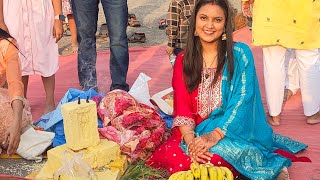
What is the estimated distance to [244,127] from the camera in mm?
3506

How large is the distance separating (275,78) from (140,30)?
411 centimetres

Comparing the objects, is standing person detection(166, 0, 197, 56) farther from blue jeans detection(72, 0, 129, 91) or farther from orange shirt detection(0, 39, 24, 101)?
orange shirt detection(0, 39, 24, 101)

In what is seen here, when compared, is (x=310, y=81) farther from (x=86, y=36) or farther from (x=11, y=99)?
(x=11, y=99)

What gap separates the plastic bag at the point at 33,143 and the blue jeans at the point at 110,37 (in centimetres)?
127

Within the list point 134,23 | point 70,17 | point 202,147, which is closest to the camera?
point 202,147

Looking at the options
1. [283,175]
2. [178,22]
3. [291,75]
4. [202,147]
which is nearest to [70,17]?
[178,22]

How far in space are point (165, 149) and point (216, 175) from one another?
28.9 inches

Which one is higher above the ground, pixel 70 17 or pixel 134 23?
pixel 70 17

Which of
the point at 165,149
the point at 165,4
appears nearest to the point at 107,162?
the point at 165,149

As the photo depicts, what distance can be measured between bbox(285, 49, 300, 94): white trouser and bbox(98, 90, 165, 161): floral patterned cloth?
4.97 feet

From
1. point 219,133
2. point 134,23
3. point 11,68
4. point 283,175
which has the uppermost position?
point 11,68

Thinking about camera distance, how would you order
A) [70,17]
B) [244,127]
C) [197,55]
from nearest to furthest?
1. [244,127]
2. [197,55]
3. [70,17]

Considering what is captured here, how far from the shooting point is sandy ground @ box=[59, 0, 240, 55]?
7.38 meters

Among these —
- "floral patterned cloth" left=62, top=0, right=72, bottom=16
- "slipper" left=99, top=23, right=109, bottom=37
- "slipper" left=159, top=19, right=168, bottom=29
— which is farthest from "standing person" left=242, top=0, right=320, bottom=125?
"slipper" left=159, top=19, right=168, bottom=29
